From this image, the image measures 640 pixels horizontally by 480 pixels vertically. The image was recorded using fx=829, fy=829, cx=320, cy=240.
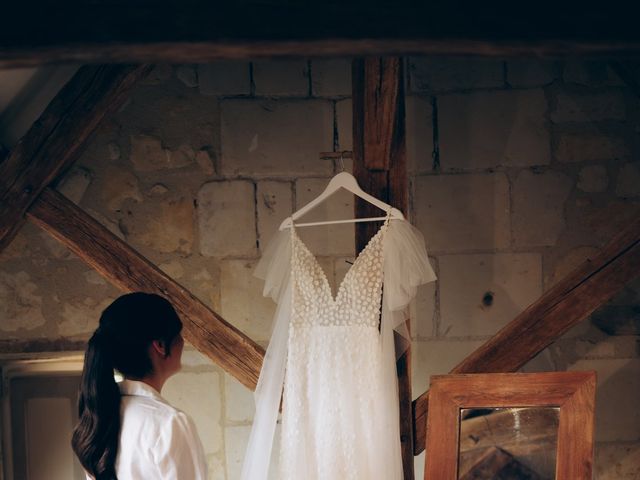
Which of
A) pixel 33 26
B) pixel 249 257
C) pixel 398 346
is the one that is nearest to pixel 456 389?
pixel 398 346

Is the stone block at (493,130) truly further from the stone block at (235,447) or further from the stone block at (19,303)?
the stone block at (19,303)

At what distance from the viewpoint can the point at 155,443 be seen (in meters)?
2.11

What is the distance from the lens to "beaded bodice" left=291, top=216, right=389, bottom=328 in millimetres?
2936

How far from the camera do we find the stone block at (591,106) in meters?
3.71

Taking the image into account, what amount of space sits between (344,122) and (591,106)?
1.11 meters

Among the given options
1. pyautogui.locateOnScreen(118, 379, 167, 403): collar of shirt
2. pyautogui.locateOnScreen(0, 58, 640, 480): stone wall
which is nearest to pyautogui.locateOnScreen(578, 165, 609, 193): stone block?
pyautogui.locateOnScreen(0, 58, 640, 480): stone wall

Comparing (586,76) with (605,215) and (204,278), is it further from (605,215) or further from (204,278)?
(204,278)

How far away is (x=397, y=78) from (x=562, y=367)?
1.69 m

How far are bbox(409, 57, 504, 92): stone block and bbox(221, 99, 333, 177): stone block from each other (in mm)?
417

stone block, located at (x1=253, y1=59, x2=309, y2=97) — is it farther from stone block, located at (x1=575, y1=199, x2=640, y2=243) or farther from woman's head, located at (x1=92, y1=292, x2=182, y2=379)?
woman's head, located at (x1=92, y1=292, x2=182, y2=379)

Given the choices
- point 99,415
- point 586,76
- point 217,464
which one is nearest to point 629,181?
point 586,76

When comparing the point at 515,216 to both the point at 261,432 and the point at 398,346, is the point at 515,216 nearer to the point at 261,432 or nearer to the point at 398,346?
the point at 398,346

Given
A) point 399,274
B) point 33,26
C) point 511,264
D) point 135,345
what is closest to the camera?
point 33,26

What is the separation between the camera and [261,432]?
2.99 metres
